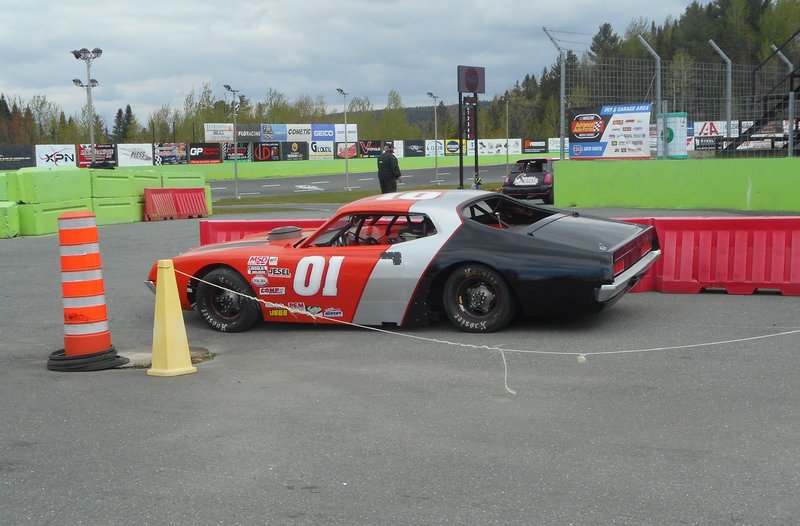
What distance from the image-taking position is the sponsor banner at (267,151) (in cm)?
5931

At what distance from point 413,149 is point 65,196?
5047cm

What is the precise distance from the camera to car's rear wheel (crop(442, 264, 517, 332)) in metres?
7.60

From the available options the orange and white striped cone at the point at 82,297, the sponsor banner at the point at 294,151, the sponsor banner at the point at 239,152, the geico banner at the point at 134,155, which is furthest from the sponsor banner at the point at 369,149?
the orange and white striped cone at the point at 82,297

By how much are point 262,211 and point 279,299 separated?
19390 mm

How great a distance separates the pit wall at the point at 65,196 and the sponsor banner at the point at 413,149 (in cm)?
4473

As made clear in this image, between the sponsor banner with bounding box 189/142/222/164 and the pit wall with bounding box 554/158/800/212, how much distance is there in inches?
1436

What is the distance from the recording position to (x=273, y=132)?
6419cm

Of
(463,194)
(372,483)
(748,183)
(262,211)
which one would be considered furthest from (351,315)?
(262,211)

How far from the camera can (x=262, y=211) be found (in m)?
27.3

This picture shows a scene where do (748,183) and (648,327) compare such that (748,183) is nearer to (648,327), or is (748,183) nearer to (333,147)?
(648,327)

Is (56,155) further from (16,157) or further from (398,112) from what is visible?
(398,112)

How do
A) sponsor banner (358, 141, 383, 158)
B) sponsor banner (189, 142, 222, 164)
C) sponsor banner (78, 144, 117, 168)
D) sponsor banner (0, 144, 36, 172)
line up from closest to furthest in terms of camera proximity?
sponsor banner (0, 144, 36, 172)
sponsor banner (78, 144, 117, 168)
sponsor banner (189, 142, 222, 164)
sponsor banner (358, 141, 383, 158)

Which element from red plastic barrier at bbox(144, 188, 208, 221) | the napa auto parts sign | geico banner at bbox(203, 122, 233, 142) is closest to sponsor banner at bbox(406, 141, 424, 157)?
geico banner at bbox(203, 122, 233, 142)

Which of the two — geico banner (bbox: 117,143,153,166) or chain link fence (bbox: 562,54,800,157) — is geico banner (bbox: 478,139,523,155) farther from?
chain link fence (bbox: 562,54,800,157)
